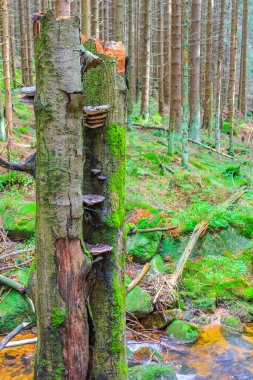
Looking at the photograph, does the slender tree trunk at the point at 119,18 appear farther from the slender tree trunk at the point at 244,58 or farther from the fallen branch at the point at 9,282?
the slender tree trunk at the point at 244,58

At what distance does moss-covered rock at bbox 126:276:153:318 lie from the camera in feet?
19.7

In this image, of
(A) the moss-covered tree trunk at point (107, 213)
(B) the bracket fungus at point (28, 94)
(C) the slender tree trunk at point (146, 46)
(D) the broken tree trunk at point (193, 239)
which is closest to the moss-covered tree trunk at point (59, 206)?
(B) the bracket fungus at point (28, 94)

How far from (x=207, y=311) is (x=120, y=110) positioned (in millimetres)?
4987

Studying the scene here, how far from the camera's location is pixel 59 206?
2383mm

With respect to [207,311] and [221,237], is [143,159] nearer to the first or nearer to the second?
[221,237]

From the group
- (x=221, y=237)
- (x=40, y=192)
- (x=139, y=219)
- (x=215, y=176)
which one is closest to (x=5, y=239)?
(x=139, y=219)

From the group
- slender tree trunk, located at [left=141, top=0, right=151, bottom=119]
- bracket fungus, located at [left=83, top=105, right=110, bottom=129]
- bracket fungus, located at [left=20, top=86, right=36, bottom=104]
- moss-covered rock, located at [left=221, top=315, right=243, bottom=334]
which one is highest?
slender tree trunk, located at [left=141, top=0, right=151, bottom=119]

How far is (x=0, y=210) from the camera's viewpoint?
7.95 metres

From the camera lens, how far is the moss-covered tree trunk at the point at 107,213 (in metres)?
2.75

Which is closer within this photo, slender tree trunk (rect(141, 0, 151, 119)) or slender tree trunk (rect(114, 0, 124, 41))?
slender tree trunk (rect(114, 0, 124, 41))

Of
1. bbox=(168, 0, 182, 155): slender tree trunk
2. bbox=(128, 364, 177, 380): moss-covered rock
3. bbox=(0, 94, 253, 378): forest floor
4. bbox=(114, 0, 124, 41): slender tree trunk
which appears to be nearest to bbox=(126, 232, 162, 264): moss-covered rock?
bbox=(0, 94, 253, 378): forest floor

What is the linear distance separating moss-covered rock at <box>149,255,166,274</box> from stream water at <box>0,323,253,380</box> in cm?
146

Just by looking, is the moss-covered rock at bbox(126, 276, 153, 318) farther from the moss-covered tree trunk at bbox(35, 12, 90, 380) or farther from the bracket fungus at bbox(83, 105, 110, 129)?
the bracket fungus at bbox(83, 105, 110, 129)

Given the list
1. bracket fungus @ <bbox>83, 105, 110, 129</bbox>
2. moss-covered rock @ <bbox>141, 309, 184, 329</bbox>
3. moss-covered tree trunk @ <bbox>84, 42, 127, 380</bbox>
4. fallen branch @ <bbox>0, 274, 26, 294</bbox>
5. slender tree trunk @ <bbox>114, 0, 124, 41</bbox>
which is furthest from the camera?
slender tree trunk @ <bbox>114, 0, 124, 41</bbox>
